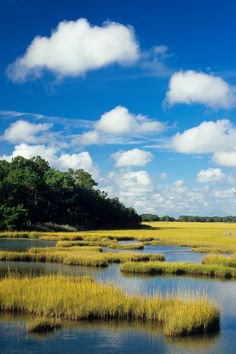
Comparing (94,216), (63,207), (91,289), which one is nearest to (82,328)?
(91,289)

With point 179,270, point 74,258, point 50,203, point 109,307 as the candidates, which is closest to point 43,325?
point 109,307

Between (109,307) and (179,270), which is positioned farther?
(179,270)

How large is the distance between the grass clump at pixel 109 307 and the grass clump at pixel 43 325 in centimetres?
147

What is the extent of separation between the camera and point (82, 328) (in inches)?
882

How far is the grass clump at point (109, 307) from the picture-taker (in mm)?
22219

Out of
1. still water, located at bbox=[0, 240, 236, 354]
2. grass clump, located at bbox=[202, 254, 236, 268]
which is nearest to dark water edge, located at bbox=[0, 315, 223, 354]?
still water, located at bbox=[0, 240, 236, 354]

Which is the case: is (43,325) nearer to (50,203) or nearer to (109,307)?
(109,307)

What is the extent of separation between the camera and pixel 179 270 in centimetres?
4222

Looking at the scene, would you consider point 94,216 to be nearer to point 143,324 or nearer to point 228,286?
point 228,286

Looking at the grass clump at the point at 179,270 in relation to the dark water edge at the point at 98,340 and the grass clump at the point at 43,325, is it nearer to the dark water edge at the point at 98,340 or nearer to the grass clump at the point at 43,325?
the dark water edge at the point at 98,340

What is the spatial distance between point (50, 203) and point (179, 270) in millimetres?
81210

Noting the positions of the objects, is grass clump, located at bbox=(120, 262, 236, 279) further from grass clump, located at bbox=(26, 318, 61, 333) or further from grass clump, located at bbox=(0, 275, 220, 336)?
grass clump, located at bbox=(26, 318, 61, 333)

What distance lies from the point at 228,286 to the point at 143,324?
13707 mm

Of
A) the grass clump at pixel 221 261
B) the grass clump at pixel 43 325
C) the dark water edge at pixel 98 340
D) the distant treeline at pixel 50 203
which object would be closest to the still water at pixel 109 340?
the dark water edge at pixel 98 340
